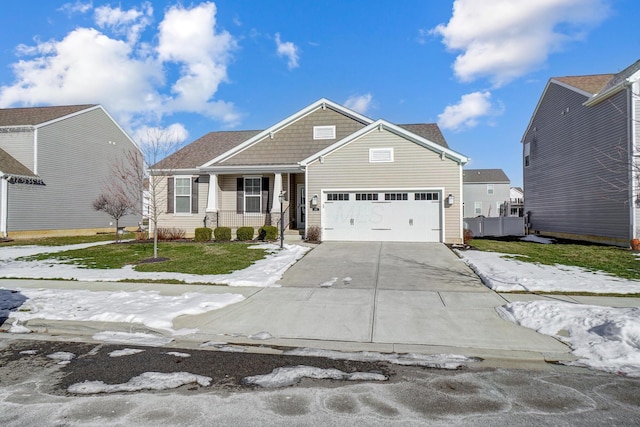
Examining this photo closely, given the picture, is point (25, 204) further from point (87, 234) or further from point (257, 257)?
point (257, 257)

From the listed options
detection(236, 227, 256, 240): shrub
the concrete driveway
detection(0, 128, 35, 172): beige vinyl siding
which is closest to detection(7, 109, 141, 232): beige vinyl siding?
detection(0, 128, 35, 172): beige vinyl siding

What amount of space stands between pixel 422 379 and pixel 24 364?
15.4ft

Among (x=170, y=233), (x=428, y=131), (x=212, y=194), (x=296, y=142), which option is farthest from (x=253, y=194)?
(x=428, y=131)

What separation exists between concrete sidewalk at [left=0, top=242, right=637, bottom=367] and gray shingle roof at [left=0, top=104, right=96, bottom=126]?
722 inches

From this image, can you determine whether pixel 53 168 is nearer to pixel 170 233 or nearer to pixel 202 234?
pixel 170 233

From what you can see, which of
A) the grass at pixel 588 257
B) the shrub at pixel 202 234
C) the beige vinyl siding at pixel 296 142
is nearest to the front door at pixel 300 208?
the beige vinyl siding at pixel 296 142

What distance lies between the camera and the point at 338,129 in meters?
19.7

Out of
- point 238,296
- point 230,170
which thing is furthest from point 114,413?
point 230,170

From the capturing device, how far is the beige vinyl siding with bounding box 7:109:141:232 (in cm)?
2228

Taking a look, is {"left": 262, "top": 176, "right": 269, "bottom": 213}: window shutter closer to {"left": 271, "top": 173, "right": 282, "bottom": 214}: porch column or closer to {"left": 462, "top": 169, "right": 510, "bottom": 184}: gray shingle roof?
{"left": 271, "top": 173, "right": 282, "bottom": 214}: porch column

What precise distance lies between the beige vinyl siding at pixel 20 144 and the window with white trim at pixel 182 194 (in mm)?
10101

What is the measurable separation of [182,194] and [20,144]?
11.6 m

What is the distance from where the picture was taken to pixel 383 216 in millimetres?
16641

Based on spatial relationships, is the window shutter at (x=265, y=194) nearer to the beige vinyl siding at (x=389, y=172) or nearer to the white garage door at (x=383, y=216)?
the beige vinyl siding at (x=389, y=172)
